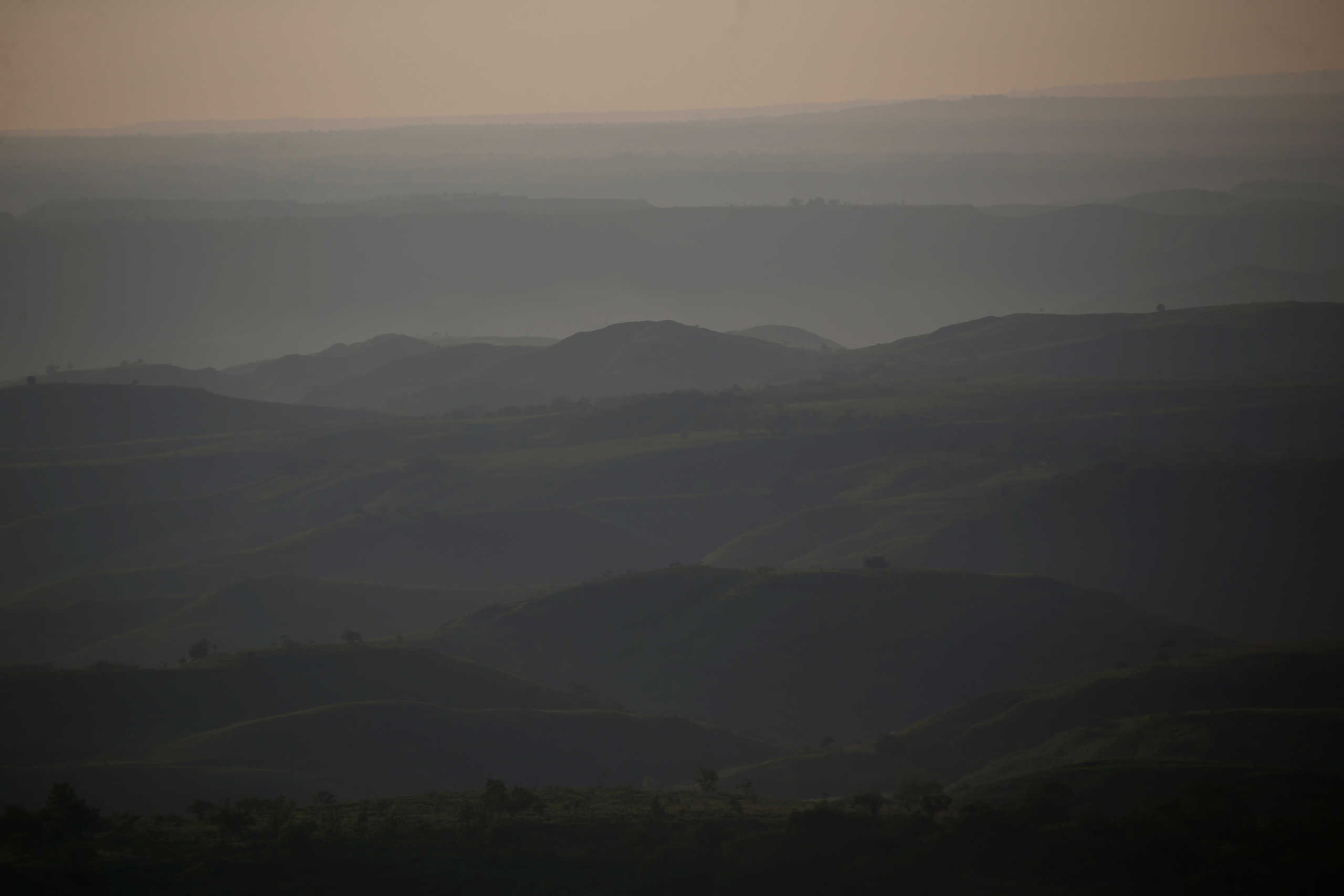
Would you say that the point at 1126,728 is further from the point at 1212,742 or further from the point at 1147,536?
the point at 1147,536

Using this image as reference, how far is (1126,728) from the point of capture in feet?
178

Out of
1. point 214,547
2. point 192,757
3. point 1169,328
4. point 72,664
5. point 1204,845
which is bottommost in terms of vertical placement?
point 1204,845

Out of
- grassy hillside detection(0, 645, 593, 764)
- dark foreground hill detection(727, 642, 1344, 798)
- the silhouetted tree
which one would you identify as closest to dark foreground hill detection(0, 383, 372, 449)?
grassy hillside detection(0, 645, 593, 764)

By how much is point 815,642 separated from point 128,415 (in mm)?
111430

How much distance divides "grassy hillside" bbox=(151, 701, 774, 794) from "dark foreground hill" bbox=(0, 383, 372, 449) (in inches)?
4069

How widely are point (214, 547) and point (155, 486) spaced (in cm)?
1698

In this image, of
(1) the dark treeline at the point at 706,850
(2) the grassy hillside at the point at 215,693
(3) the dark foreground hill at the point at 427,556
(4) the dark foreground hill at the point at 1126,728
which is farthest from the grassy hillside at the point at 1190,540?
(1) the dark treeline at the point at 706,850

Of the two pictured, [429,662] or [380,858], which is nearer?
[380,858]

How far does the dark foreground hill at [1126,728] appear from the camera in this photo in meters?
50.7

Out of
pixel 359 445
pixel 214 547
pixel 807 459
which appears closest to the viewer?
pixel 214 547

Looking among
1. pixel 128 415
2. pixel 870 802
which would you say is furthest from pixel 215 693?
pixel 128 415

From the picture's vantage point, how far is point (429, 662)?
7025 cm

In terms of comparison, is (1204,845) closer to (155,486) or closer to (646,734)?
(646,734)

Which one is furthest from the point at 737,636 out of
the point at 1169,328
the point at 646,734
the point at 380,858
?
the point at 1169,328
